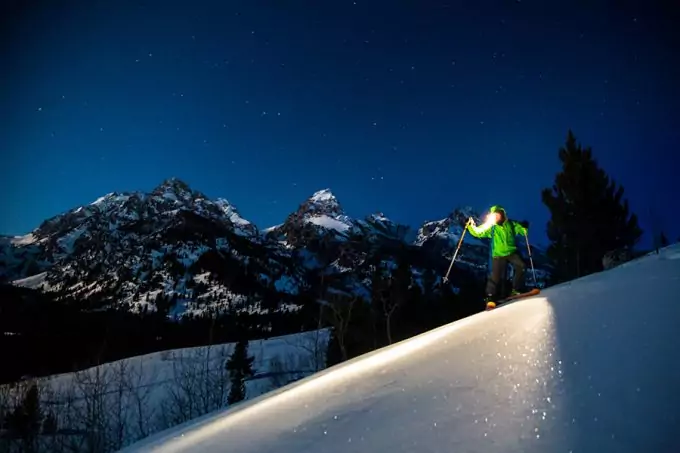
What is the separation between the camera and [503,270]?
8391 millimetres

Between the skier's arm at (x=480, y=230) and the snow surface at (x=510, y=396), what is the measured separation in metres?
3.95

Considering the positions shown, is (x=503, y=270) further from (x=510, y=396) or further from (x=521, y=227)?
(x=510, y=396)

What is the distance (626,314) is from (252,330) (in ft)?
449

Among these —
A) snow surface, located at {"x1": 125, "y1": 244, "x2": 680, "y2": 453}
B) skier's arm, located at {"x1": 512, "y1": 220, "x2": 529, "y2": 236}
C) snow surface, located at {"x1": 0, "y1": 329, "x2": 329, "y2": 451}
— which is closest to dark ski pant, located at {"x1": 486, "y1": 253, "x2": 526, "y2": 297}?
skier's arm, located at {"x1": 512, "y1": 220, "x2": 529, "y2": 236}

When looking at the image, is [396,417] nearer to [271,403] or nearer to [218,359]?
[271,403]

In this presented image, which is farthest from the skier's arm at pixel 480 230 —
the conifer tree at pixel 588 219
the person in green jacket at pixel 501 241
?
the conifer tree at pixel 588 219

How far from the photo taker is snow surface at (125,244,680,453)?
208 centimetres

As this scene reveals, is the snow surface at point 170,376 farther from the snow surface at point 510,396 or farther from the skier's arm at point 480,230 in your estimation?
the snow surface at point 510,396

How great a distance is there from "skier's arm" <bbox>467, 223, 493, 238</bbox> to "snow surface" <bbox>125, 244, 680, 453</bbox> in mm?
3948

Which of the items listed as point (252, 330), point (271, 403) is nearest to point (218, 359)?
point (252, 330)

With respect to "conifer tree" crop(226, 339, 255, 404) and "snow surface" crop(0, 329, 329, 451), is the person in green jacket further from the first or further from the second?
"snow surface" crop(0, 329, 329, 451)

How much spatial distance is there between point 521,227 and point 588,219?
17327 mm

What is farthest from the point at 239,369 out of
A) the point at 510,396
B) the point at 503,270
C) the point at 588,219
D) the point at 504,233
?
the point at 510,396

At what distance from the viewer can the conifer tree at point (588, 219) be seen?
22000mm
